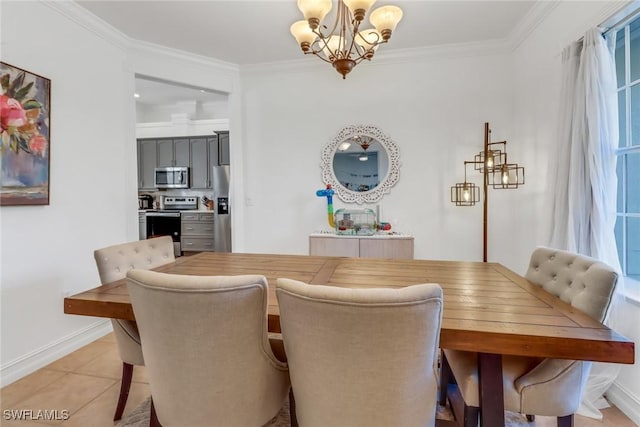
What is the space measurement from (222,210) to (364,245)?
3007 mm

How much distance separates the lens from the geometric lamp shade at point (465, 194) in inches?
128

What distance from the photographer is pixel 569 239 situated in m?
2.01

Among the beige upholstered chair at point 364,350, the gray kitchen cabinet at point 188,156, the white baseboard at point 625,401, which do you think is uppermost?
the gray kitchen cabinet at point 188,156

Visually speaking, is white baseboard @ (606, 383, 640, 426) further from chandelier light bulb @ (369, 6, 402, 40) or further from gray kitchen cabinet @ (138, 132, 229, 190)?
gray kitchen cabinet @ (138, 132, 229, 190)

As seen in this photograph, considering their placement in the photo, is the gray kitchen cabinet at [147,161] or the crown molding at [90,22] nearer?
the crown molding at [90,22]

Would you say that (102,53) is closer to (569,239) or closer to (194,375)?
(194,375)

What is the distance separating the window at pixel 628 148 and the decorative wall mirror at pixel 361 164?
1.82 meters

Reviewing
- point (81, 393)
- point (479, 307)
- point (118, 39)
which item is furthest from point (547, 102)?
point (81, 393)

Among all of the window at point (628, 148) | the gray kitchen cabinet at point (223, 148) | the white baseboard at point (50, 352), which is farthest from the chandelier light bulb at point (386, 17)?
the gray kitchen cabinet at point (223, 148)

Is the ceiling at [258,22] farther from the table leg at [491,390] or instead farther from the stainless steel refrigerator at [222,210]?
the table leg at [491,390]

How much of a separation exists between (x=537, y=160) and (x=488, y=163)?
→ 39 centimetres

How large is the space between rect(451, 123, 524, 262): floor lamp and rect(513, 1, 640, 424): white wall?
0.58 ft

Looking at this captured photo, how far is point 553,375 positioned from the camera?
1172mm

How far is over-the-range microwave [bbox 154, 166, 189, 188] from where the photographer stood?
5883mm
